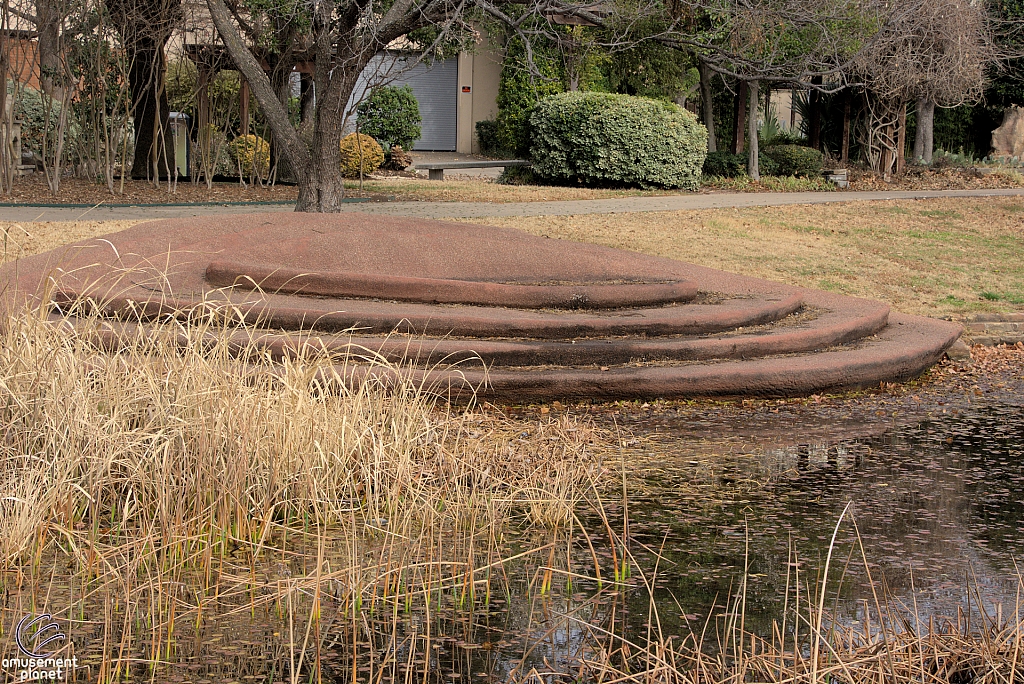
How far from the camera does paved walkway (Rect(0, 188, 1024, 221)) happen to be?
39.7ft

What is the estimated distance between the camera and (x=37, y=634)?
3.34 meters

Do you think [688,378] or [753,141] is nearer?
[688,378]

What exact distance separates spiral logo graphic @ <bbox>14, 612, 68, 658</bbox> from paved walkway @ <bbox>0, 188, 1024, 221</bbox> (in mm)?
7718

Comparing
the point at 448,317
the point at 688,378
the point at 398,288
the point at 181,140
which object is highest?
the point at 181,140

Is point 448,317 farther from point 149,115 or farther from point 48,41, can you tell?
point 48,41

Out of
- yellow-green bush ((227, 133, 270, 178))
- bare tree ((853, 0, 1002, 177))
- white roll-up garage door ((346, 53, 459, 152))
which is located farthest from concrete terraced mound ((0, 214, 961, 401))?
white roll-up garage door ((346, 53, 459, 152))

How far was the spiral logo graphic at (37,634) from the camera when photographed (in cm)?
325

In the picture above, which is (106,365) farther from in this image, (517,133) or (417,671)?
(517,133)

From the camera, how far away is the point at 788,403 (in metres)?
6.61

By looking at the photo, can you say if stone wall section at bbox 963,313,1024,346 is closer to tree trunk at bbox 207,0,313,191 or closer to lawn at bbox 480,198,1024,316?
lawn at bbox 480,198,1024,316

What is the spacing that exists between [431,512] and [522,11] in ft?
28.2

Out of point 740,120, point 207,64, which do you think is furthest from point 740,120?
point 207,64

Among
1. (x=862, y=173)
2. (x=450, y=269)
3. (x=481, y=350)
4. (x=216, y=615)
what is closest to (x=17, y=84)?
(x=450, y=269)
